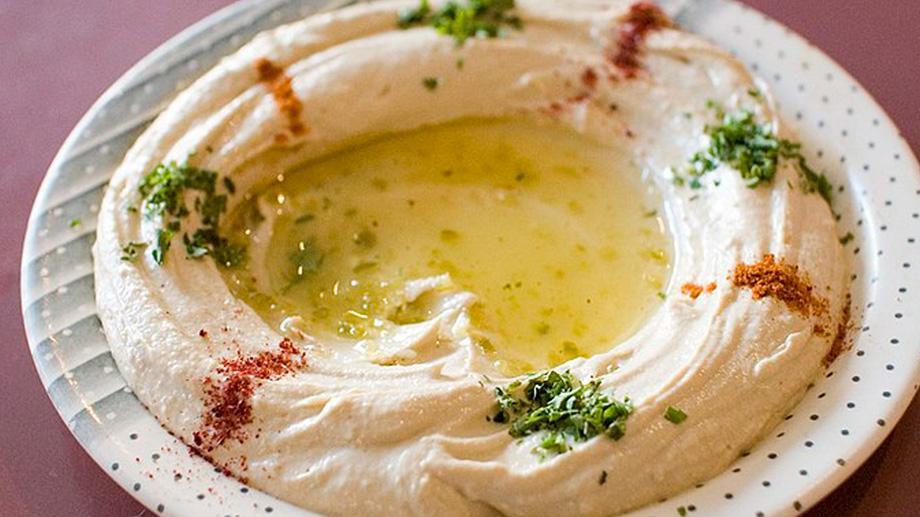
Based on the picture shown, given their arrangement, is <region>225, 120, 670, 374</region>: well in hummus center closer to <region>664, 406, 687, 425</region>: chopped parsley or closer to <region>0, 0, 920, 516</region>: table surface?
<region>664, 406, 687, 425</region>: chopped parsley

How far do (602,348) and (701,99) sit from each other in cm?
124

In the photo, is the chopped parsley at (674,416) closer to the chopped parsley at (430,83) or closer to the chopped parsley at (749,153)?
the chopped parsley at (749,153)

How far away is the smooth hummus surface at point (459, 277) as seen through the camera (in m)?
3.24

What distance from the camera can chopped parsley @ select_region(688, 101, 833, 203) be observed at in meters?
4.10

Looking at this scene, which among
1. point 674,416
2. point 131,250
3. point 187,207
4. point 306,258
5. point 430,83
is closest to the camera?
point 674,416

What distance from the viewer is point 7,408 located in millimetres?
3871

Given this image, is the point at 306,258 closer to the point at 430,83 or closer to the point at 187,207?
the point at 187,207

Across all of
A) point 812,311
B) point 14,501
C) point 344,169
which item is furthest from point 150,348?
point 812,311

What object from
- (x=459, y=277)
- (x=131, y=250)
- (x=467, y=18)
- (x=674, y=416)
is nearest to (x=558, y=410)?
(x=674, y=416)

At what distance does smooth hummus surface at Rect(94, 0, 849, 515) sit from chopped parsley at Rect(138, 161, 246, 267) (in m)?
0.01

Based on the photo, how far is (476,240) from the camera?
4.33 m

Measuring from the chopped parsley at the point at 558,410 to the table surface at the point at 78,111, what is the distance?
2.49 feet

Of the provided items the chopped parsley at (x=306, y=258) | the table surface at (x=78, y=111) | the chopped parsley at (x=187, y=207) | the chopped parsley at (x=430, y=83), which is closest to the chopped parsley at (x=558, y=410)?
Result: the table surface at (x=78, y=111)

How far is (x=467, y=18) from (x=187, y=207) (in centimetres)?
151
